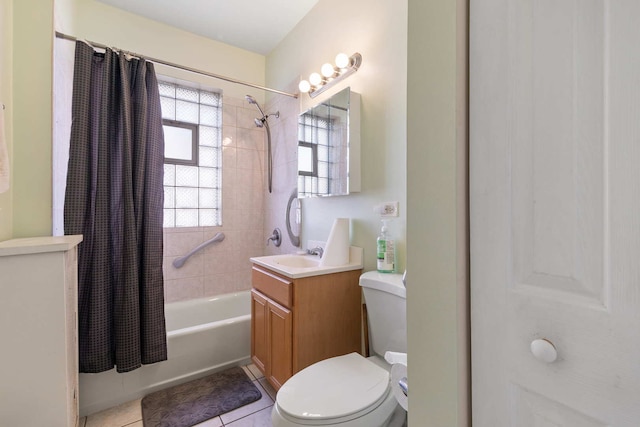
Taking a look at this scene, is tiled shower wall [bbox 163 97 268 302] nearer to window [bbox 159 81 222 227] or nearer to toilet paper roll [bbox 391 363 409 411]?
window [bbox 159 81 222 227]

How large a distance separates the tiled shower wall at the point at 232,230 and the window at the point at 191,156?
0.07 metres

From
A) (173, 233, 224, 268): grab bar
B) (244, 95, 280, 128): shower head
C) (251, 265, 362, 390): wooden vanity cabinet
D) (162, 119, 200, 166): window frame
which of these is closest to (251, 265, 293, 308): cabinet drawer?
(251, 265, 362, 390): wooden vanity cabinet

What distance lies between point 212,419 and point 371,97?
204 centimetres

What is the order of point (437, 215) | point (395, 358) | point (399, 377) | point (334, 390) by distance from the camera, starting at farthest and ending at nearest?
point (334, 390)
point (395, 358)
point (399, 377)
point (437, 215)

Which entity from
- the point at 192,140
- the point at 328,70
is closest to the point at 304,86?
the point at 328,70

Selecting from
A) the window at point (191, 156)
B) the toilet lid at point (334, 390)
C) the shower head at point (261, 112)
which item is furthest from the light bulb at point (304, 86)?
the toilet lid at point (334, 390)

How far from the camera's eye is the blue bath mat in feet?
5.22

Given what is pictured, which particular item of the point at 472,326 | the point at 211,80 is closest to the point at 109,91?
the point at 211,80

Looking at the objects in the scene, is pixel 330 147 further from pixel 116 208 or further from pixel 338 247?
pixel 116 208

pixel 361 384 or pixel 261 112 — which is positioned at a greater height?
pixel 261 112

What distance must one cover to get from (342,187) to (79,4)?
7.81 feet

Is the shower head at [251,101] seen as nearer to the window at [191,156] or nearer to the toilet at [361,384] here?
the window at [191,156]

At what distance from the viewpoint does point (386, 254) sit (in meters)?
1.50

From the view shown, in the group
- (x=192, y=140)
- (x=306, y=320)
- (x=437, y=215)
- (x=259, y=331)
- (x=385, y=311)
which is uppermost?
(x=192, y=140)
